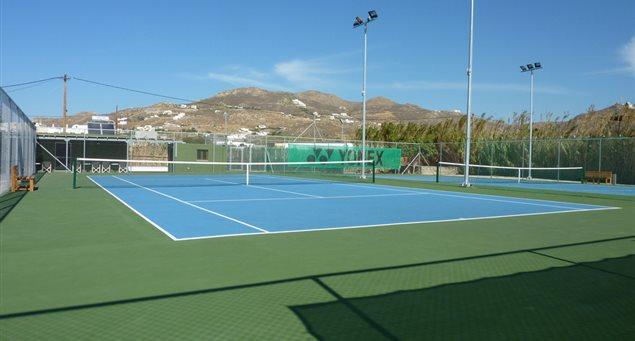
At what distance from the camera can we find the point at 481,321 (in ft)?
14.7

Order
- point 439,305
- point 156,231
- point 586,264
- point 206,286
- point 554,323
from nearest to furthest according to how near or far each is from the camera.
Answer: point 554,323
point 439,305
point 206,286
point 586,264
point 156,231

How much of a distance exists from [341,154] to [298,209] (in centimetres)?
2414

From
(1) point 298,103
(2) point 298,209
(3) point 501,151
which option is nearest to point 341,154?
(3) point 501,151

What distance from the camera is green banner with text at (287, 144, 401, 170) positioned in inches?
1384

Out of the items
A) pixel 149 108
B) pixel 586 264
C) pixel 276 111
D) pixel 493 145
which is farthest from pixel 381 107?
pixel 586 264

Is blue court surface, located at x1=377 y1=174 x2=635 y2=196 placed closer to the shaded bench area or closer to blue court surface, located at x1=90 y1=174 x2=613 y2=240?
blue court surface, located at x1=90 y1=174 x2=613 y2=240

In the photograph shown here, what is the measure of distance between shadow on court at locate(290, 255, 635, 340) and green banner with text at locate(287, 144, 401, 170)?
29.4m

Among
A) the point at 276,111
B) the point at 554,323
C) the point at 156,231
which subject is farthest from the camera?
the point at 276,111

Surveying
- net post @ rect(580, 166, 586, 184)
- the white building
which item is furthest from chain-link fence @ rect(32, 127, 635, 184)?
the white building

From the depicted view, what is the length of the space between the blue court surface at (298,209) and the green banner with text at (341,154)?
1707 cm

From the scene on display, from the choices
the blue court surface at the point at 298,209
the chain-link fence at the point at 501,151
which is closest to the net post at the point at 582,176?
the chain-link fence at the point at 501,151

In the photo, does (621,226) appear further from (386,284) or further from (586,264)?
(386,284)

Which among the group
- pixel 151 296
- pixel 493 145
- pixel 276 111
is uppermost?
pixel 276 111

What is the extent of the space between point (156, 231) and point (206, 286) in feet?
12.5
